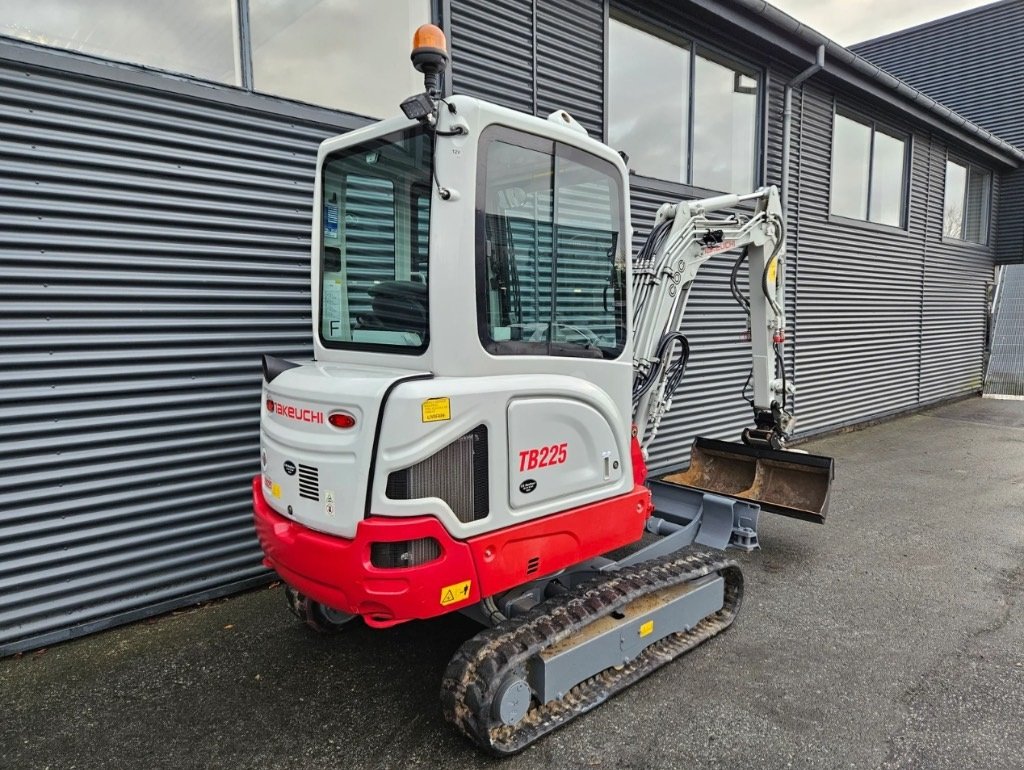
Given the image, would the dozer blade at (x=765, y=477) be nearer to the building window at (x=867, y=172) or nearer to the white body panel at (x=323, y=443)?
the white body panel at (x=323, y=443)

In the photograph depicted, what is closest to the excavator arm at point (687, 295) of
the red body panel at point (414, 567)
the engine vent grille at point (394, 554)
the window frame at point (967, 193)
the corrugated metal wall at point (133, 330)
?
the red body panel at point (414, 567)

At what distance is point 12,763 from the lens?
2686 millimetres

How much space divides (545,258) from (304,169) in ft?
7.40

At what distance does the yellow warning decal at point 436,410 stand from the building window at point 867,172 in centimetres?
857

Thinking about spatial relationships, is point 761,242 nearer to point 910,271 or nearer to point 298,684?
point 298,684

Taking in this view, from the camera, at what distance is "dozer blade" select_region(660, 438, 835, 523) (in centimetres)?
474

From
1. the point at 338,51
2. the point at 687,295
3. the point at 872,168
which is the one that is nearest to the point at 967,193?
the point at 872,168

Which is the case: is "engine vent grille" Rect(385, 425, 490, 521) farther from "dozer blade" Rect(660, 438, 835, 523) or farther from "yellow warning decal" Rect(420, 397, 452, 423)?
"dozer blade" Rect(660, 438, 835, 523)

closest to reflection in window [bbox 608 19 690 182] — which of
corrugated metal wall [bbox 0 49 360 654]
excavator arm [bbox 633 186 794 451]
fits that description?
excavator arm [bbox 633 186 794 451]

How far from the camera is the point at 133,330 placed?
148 inches

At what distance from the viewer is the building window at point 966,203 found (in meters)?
12.2

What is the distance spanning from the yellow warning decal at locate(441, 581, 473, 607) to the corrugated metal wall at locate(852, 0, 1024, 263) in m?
16.3

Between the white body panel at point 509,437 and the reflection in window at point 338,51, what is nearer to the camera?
the white body panel at point 509,437

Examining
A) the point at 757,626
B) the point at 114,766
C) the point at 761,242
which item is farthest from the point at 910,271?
the point at 114,766
